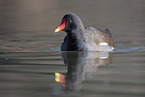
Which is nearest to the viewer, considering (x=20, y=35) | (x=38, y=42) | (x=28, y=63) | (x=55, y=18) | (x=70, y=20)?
(x=28, y=63)

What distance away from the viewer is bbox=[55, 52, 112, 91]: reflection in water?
19.3 ft

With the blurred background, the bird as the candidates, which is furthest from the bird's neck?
the blurred background

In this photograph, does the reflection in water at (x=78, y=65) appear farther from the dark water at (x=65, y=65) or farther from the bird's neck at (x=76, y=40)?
the bird's neck at (x=76, y=40)

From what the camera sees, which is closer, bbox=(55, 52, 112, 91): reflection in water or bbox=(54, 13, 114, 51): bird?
bbox=(55, 52, 112, 91): reflection in water

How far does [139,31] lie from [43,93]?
8.13 meters

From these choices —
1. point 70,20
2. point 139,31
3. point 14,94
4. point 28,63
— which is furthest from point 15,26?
point 14,94

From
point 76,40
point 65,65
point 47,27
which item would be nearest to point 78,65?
point 65,65

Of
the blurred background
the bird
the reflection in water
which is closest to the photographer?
the reflection in water

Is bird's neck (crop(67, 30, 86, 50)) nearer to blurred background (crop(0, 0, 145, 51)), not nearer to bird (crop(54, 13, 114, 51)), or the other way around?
bird (crop(54, 13, 114, 51))

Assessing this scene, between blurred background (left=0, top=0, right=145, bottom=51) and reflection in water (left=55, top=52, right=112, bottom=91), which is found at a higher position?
blurred background (left=0, top=0, right=145, bottom=51)

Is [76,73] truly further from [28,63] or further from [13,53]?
[13,53]

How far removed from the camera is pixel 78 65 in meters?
7.41

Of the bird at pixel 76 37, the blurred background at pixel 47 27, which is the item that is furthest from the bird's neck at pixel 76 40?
the blurred background at pixel 47 27

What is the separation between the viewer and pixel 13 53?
9438mm
